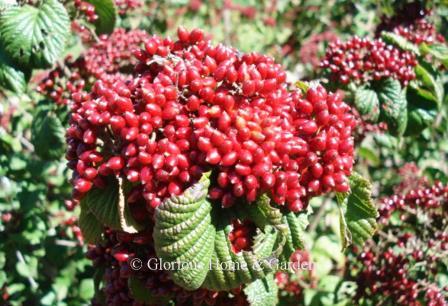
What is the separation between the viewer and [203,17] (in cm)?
723

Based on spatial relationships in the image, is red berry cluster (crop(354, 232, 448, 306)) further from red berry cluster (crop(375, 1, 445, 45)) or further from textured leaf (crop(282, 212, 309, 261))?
red berry cluster (crop(375, 1, 445, 45))

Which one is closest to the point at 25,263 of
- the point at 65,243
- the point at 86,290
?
the point at 65,243

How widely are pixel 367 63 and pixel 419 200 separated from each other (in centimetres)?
66

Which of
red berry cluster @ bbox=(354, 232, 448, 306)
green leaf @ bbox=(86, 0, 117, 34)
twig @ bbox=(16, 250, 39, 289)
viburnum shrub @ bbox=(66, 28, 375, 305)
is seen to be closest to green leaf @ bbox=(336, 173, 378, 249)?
viburnum shrub @ bbox=(66, 28, 375, 305)

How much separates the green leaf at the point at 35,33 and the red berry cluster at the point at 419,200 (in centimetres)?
162

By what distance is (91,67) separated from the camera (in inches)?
106

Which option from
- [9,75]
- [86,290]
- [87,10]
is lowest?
[86,290]

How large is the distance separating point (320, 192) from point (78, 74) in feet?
4.98

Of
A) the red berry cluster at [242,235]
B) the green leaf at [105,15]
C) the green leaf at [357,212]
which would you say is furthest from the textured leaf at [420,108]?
the green leaf at [105,15]

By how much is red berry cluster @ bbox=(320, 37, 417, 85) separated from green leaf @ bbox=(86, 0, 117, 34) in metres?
1.04

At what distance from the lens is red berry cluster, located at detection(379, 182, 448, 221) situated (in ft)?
8.28

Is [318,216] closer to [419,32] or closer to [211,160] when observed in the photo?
[419,32]

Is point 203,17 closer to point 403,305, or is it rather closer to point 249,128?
point 403,305

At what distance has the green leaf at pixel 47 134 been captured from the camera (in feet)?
9.27
